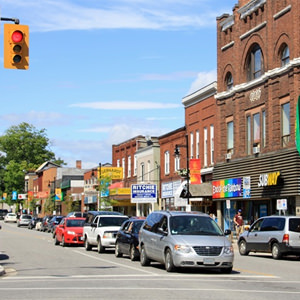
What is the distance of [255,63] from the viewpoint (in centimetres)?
4128

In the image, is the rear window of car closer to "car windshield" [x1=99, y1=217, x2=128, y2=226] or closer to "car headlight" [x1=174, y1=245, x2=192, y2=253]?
"car windshield" [x1=99, y1=217, x2=128, y2=226]

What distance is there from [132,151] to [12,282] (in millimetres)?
50405

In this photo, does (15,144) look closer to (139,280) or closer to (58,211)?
(58,211)

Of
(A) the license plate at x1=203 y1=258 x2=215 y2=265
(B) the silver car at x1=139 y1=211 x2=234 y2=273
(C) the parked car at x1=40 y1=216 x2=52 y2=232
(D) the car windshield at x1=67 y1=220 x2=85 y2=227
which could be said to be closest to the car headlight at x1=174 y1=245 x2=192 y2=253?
(B) the silver car at x1=139 y1=211 x2=234 y2=273

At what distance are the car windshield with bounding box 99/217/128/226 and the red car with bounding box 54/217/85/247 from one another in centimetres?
447

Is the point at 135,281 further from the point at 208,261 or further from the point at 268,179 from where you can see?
the point at 268,179

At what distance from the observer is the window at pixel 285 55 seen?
121 ft

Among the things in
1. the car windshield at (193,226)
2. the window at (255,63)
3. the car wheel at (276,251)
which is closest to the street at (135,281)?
the car windshield at (193,226)

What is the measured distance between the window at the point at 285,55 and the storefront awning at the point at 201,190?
11.8 m

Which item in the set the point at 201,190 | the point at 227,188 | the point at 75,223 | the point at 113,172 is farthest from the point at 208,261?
the point at 113,172

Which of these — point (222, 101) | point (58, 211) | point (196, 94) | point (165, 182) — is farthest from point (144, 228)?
point (58, 211)

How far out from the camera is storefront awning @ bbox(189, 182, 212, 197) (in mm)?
45406

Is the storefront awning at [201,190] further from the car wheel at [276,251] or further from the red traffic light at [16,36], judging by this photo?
the red traffic light at [16,36]

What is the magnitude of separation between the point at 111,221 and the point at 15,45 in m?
16.0
